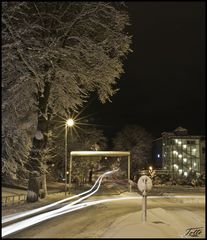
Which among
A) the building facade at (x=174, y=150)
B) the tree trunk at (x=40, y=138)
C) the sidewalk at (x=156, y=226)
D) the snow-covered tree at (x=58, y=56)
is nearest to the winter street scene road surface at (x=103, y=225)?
the sidewalk at (x=156, y=226)

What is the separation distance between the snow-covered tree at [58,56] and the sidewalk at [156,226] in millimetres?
6777

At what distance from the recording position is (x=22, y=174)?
2267 centimetres

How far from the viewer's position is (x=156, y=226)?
39.8 ft

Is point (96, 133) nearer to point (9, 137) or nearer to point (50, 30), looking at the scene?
point (50, 30)

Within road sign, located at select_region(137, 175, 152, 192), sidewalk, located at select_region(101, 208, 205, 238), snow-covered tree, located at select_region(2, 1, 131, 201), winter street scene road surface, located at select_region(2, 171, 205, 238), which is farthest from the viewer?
snow-covered tree, located at select_region(2, 1, 131, 201)

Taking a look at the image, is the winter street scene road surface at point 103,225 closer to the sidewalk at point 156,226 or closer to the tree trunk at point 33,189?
the sidewalk at point 156,226

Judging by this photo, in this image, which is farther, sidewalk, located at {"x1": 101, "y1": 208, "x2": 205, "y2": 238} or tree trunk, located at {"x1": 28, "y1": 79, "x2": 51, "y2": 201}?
tree trunk, located at {"x1": 28, "y1": 79, "x2": 51, "y2": 201}

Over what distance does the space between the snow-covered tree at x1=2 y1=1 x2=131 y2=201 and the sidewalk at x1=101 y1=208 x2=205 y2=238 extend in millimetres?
6777

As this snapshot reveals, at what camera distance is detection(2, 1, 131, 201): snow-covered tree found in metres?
17.9

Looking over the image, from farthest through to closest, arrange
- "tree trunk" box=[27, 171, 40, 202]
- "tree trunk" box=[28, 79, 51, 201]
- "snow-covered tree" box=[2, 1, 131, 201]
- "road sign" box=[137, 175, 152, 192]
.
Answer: "tree trunk" box=[27, 171, 40, 202]
"tree trunk" box=[28, 79, 51, 201]
"snow-covered tree" box=[2, 1, 131, 201]
"road sign" box=[137, 175, 152, 192]

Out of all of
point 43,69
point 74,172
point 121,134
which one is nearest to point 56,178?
point 74,172

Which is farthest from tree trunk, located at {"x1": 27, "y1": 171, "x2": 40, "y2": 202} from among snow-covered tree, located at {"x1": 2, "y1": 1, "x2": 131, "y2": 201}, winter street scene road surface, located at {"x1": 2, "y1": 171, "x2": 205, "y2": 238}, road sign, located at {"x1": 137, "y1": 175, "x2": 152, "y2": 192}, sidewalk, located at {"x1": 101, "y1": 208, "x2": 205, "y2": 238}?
road sign, located at {"x1": 137, "y1": 175, "x2": 152, "y2": 192}

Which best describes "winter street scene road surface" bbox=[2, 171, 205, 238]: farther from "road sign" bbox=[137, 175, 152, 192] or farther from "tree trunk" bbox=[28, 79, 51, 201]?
"tree trunk" bbox=[28, 79, 51, 201]

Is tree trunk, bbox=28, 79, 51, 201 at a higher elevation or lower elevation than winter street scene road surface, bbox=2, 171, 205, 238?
higher
